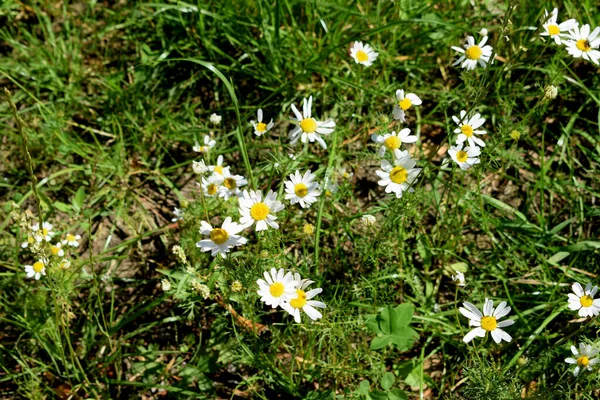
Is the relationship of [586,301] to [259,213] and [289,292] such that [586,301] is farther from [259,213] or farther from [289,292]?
[259,213]

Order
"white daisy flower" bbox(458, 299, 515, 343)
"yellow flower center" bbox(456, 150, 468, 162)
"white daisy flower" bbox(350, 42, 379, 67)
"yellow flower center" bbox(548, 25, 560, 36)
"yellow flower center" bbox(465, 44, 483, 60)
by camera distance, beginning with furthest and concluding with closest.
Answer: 1. "white daisy flower" bbox(350, 42, 379, 67)
2. "yellow flower center" bbox(465, 44, 483, 60)
3. "yellow flower center" bbox(548, 25, 560, 36)
4. "yellow flower center" bbox(456, 150, 468, 162)
5. "white daisy flower" bbox(458, 299, 515, 343)

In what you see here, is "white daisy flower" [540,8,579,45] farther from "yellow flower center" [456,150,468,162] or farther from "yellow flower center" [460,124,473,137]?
"yellow flower center" [456,150,468,162]

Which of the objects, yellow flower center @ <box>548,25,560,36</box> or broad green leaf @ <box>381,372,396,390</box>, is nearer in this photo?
broad green leaf @ <box>381,372,396,390</box>

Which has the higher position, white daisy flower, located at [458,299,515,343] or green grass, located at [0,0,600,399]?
green grass, located at [0,0,600,399]

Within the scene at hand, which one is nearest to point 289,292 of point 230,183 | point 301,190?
point 301,190

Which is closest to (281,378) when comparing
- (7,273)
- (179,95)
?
(7,273)

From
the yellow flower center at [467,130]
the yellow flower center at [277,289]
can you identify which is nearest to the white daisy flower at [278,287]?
the yellow flower center at [277,289]

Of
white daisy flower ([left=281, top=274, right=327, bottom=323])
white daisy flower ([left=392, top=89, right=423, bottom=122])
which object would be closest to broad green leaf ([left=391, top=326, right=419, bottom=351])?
white daisy flower ([left=281, top=274, right=327, bottom=323])

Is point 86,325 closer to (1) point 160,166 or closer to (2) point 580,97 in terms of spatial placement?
(1) point 160,166
